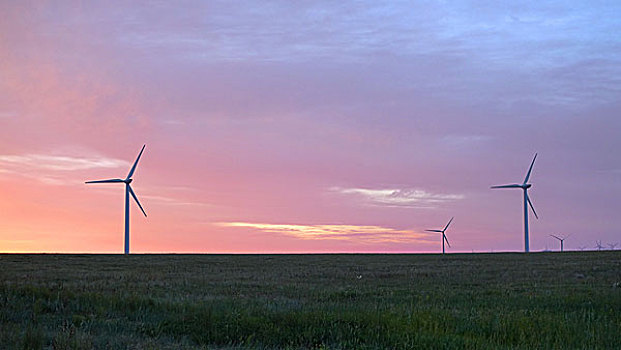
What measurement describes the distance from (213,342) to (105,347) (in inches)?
101

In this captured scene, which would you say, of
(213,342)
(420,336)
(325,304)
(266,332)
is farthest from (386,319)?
(325,304)

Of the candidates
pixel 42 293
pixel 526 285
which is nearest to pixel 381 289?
pixel 526 285

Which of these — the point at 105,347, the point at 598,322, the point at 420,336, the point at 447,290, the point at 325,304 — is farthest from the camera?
the point at 447,290

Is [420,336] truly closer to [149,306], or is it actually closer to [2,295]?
[149,306]

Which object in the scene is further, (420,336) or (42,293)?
(42,293)

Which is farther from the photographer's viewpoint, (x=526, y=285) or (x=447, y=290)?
(x=526, y=285)

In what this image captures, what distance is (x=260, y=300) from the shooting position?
2355cm

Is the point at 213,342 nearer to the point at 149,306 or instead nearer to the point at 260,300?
the point at 149,306

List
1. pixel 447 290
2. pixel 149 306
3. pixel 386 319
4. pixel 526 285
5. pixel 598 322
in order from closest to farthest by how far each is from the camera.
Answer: pixel 386 319, pixel 598 322, pixel 149 306, pixel 447 290, pixel 526 285

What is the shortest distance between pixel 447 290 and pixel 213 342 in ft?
52.2

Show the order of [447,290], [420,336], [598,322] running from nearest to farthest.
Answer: [420,336] → [598,322] → [447,290]

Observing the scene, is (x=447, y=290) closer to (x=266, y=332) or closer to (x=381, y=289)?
(x=381, y=289)

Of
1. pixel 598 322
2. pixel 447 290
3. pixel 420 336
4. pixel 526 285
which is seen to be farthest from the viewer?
pixel 526 285

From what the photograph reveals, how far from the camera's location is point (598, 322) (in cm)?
1844
